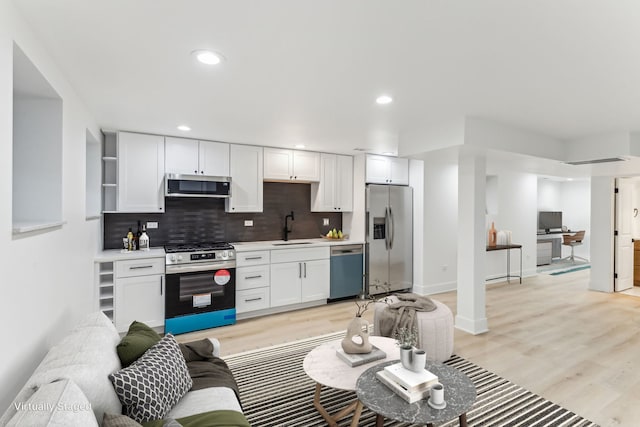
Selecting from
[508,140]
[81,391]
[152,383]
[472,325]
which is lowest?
[472,325]

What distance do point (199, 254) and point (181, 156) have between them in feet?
4.25

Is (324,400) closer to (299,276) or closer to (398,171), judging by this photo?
(299,276)

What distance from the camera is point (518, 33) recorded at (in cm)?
170

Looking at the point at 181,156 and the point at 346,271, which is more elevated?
the point at 181,156

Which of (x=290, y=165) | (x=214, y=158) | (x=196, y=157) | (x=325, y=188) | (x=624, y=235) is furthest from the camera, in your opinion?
(x=624, y=235)

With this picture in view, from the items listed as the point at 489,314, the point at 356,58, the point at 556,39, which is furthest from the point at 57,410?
the point at 489,314

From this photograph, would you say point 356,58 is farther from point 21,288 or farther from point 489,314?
point 489,314

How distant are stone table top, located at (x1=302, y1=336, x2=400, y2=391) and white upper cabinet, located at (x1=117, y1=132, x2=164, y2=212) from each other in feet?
9.34

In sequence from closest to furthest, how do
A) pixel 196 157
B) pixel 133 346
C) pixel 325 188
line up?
1. pixel 133 346
2. pixel 196 157
3. pixel 325 188

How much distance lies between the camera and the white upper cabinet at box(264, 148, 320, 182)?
472cm

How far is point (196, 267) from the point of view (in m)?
3.85

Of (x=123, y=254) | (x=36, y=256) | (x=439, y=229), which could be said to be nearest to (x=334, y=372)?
(x=36, y=256)

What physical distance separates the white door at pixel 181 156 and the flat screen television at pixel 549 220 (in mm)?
8796

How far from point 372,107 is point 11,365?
2.88 metres
